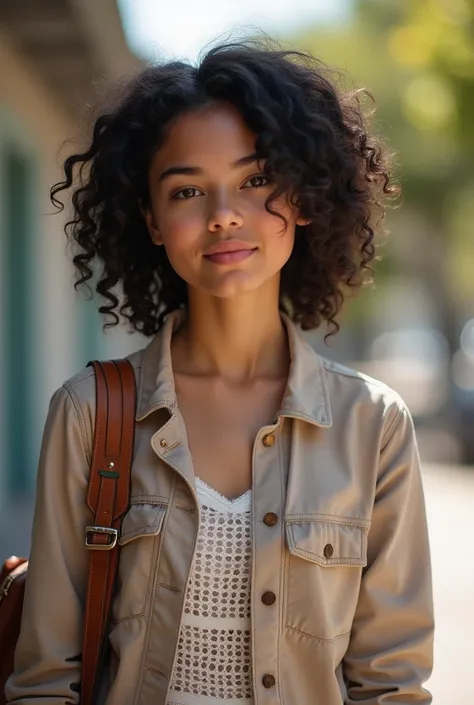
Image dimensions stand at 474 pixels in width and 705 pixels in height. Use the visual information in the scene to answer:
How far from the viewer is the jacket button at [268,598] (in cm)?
249

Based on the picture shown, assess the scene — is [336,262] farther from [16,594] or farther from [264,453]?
[16,594]

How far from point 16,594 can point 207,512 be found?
52cm

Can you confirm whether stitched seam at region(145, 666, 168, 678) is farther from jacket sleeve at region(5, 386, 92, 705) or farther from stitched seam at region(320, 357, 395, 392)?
stitched seam at region(320, 357, 395, 392)

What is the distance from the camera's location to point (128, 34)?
8.72 metres

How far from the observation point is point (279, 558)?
2.52 m

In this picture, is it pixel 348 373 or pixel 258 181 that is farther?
pixel 348 373

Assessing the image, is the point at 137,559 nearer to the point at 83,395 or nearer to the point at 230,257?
the point at 83,395

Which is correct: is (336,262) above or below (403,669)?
above

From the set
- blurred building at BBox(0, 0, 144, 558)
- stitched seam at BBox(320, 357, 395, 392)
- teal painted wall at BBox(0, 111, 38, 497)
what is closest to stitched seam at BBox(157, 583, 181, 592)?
stitched seam at BBox(320, 357, 395, 392)

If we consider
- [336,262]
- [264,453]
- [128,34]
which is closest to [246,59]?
[336,262]

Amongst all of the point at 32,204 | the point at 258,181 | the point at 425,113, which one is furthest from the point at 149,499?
the point at 32,204

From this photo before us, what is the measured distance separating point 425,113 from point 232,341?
23.3ft

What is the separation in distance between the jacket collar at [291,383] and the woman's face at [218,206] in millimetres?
208

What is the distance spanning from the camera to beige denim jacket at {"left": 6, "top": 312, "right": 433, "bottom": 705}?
250cm
